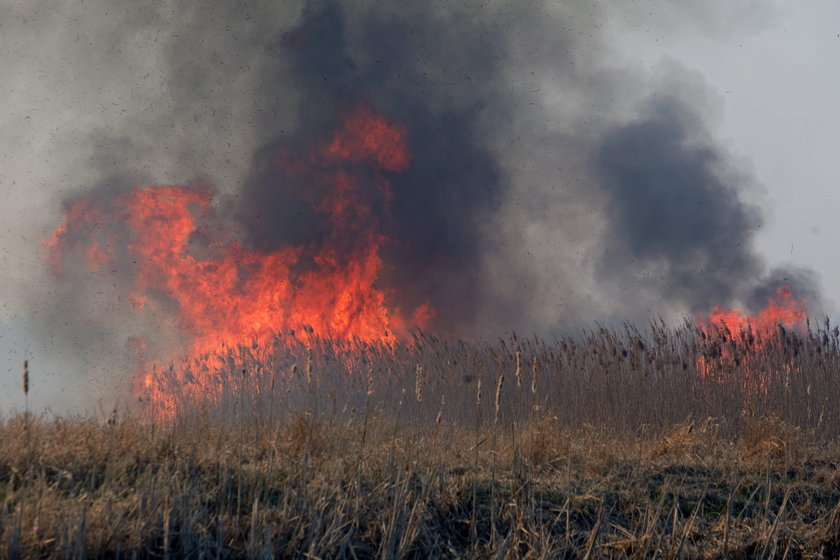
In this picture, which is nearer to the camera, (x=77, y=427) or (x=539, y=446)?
(x=77, y=427)

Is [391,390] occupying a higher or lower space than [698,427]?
higher

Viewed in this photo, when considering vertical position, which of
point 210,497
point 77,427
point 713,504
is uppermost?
point 77,427

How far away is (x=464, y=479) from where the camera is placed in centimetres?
454

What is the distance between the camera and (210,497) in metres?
3.82

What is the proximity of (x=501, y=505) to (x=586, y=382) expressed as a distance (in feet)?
21.5

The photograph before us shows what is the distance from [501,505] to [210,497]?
6.29 feet

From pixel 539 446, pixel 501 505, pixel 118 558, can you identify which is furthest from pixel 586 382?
pixel 118 558

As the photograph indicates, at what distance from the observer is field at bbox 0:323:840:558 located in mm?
3432

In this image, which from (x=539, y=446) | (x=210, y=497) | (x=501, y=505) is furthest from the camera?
(x=539, y=446)

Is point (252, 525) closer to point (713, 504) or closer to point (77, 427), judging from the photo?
point (77, 427)

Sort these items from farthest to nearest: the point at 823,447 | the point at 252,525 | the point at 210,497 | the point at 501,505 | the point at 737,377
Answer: the point at 737,377 < the point at 823,447 < the point at 501,505 < the point at 210,497 < the point at 252,525

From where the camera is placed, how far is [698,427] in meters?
9.84

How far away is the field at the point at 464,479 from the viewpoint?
11.3ft

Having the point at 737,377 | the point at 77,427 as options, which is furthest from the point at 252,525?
the point at 737,377
